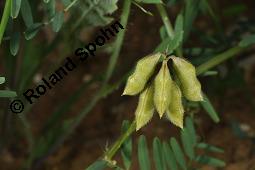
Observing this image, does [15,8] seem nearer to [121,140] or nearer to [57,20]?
[57,20]

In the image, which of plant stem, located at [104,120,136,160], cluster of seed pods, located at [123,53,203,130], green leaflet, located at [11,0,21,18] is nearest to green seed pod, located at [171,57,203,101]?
cluster of seed pods, located at [123,53,203,130]

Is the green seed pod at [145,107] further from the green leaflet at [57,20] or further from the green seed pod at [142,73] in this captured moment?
the green leaflet at [57,20]

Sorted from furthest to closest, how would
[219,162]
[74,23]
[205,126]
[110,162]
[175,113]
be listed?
[205,126], [74,23], [219,162], [110,162], [175,113]

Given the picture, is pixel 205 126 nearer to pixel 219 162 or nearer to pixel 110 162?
pixel 219 162

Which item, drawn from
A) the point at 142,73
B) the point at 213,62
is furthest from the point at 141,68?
the point at 213,62

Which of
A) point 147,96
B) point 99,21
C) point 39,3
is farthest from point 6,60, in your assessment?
point 147,96

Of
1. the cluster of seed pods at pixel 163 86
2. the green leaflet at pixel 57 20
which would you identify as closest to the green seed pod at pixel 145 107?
the cluster of seed pods at pixel 163 86
